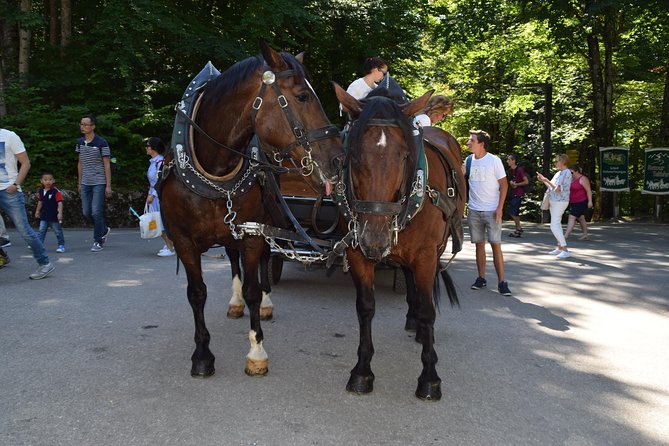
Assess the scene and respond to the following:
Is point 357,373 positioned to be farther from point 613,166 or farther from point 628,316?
point 613,166

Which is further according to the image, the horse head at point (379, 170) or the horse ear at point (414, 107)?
Answer: the horse ear at point (414, 107)

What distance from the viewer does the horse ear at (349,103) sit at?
390cm

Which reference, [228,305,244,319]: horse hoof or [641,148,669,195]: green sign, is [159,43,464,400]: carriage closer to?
[228,305,244,319]: horse hoof

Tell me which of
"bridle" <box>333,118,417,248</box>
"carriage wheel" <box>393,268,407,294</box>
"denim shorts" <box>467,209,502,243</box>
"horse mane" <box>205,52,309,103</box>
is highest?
"horse mane" <box>205,52,309,103</box>

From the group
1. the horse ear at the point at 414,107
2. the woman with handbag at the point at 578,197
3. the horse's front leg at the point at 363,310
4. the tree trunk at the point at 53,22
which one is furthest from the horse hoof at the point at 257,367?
the tree trunk at the point at 53,22

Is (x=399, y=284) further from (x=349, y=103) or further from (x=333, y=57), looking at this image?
(x=333, y=57)

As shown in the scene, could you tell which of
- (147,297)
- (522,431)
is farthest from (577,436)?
(147,297)

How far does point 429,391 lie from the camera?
4.00m

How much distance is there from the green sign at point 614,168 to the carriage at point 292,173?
18.0 metres

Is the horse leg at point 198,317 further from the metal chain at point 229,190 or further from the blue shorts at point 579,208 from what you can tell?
the blue shorts at point 579,208

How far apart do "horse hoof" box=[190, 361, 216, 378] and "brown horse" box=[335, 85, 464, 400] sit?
1051 mm

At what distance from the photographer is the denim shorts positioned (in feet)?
24.6

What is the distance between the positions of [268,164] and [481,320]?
3305mm

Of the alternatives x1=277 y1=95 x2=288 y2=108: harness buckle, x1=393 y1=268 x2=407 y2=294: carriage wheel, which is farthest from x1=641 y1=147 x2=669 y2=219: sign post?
x1=277 y1=95 x2=288 y2=108: harness buckle
